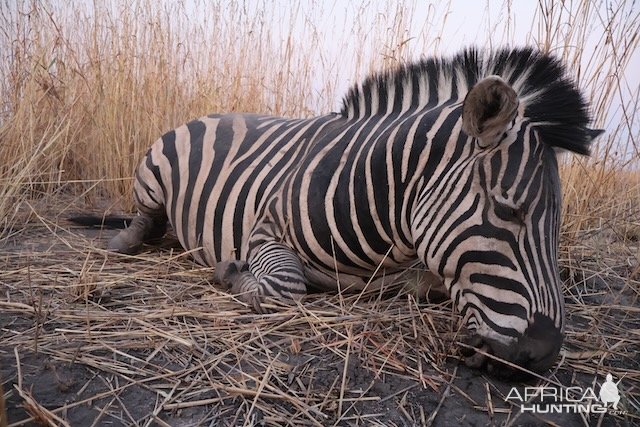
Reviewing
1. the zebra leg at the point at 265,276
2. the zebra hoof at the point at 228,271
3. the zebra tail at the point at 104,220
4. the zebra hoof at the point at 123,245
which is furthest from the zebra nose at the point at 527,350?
the zebra tail at the point at 104,220

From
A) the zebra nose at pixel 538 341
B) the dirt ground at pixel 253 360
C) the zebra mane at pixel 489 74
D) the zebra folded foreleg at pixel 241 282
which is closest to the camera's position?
the dirt ground at pixel 253 360

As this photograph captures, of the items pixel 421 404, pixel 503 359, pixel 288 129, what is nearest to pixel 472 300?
pixel 503 359

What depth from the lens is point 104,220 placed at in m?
3.57

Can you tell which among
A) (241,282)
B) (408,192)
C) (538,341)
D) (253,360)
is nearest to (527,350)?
(538,341)

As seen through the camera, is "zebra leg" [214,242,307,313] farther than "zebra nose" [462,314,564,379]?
Yes

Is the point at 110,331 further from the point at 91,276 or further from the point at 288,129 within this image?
the point at 288,129

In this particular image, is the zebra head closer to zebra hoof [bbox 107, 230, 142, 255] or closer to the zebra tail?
zebra hoof [bbox 107, 230, 142, 255]

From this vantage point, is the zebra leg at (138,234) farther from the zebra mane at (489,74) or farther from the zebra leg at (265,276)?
the zebra mane at (489,74)

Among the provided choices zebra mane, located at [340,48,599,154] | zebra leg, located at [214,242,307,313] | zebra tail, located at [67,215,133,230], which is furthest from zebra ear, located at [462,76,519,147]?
zebra tail, located at [67,215,133,230]

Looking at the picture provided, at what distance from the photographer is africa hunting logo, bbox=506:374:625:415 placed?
1.64 m

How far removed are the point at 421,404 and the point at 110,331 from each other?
1.14 m

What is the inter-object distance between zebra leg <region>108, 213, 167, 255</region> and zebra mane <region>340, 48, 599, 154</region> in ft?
4.75

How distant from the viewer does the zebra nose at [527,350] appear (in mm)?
1631

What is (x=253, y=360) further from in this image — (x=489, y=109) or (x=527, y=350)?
(x=489, y=109)
